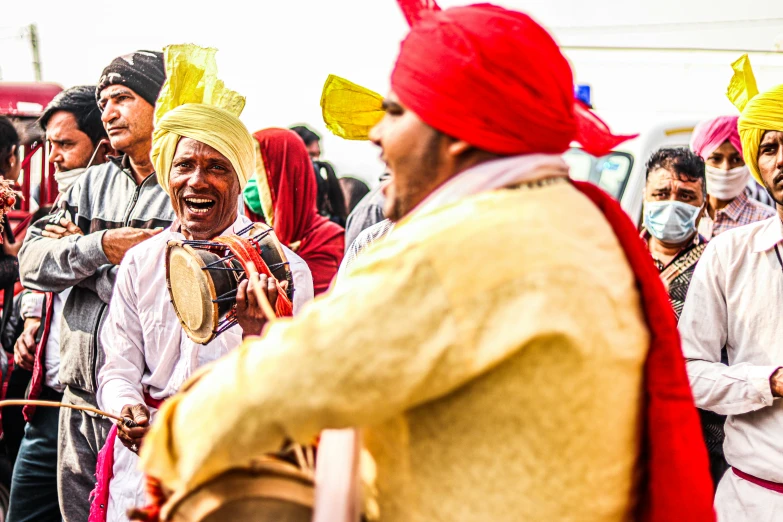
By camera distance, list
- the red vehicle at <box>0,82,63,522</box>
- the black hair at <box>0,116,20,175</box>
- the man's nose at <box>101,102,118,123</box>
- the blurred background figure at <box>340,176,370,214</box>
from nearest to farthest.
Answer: the man's nose at <box>101,102,118,123</box>
the red vehicle at <box>0,82,63,522</box>
the black hair at <box>0,116,20,175</box>
the blurred background figure at <box>340,176,370,214</box>

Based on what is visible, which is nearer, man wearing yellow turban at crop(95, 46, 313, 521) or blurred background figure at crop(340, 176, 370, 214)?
man wearing yellow turban at crop(95, 46, 313, 521)

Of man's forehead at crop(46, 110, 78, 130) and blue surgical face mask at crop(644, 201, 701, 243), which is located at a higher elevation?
Result: man's forehead at crop(46, 110, 78, 130)

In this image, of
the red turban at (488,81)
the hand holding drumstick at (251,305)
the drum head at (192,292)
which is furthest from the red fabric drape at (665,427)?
the drum head at (192,292)

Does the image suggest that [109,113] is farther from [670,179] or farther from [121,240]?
[670,179]

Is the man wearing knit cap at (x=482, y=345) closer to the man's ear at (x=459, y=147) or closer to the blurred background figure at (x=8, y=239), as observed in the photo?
the man's ear at (x=459, y=147)

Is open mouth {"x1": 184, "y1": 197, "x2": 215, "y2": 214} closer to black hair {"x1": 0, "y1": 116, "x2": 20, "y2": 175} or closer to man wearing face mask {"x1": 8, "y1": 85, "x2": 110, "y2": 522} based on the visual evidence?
man wearing face mask {"x1": 8, "y1": 85, "x2": 110, "y2": 522}

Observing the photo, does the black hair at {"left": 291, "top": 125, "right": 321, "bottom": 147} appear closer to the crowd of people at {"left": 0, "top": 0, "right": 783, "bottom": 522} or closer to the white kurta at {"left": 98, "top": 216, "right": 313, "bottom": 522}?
the white kurta at {"left": 98, "top": 216, "right": 313, "bottom": 522}

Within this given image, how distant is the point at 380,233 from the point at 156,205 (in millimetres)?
1144

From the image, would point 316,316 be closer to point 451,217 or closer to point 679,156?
point 451,217

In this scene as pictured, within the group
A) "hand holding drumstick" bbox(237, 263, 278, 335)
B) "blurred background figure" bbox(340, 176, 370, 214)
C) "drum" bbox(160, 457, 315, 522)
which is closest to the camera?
"drum" bbox(160, 457, 315, 522)

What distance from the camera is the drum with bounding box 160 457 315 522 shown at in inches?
66.9

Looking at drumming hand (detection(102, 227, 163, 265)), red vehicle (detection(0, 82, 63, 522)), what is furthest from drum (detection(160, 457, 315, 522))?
red vehicle (detection(0, 82, 63, 522))

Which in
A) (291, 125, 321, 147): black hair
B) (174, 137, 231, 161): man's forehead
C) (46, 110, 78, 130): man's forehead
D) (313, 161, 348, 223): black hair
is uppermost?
(174, 137, 231, 161): man's forehead

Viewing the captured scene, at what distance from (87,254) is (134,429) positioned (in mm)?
1232
